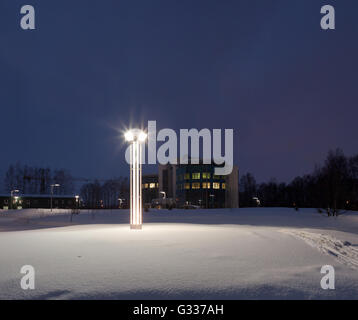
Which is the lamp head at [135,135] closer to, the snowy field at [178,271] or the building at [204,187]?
the snowy field at [178,271]

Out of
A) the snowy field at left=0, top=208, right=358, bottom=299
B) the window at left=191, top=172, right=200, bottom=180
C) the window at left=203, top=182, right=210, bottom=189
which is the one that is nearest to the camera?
the snowy field at left=0, top=208, right=358, bottom=299

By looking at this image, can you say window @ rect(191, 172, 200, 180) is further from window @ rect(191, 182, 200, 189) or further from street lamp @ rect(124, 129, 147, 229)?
street lamp @ rect(124, 129, 147, 229)

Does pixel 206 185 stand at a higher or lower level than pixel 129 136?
lower

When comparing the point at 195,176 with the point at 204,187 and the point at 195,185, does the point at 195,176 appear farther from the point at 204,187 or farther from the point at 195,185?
the point at 204,187

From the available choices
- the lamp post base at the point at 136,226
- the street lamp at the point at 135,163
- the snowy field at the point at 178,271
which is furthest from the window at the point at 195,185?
the snowy field at the point at 178,271

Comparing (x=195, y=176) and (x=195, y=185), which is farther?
(x=195, y=176)

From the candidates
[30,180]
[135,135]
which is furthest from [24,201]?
[135,135]

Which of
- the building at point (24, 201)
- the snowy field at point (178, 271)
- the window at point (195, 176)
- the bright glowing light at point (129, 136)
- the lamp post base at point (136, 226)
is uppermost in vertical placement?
the bright glowing light at point (129, 136)

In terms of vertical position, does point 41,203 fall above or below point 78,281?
below

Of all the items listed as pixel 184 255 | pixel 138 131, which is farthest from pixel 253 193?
pixel 184 255

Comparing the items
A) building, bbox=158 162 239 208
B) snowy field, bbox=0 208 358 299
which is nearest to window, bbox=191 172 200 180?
building, bbox=158 162 239 208

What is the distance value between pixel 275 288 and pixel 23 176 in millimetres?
123457
